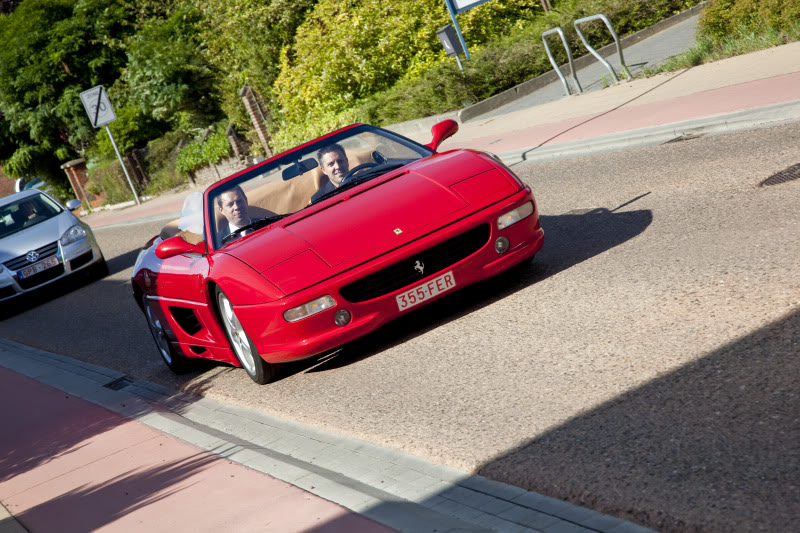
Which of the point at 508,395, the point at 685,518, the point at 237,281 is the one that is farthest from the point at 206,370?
the point at 685,518

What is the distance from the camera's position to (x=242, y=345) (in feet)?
22.9

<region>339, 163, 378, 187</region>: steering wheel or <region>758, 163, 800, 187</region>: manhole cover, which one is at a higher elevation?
<region>339, 163, 378, 187</region>: steering wheel

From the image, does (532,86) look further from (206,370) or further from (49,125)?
(49,125)

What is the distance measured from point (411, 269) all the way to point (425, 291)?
17 cm

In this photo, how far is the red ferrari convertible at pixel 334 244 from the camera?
624 centimetres

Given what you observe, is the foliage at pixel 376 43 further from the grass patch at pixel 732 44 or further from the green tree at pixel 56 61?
the green tree at pixel 56 61

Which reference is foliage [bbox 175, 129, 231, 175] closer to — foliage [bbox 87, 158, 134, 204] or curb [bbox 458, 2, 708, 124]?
foliage [bbox 87, 158, 134, 204]

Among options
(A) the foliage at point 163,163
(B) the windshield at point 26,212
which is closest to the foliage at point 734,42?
(B) the windshield at point 26,212

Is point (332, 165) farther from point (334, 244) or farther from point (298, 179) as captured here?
point (334, 244)

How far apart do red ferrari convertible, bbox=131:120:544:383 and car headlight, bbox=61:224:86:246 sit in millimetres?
9102

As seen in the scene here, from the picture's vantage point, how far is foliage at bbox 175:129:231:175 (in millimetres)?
33906

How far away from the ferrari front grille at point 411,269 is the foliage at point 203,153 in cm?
2796

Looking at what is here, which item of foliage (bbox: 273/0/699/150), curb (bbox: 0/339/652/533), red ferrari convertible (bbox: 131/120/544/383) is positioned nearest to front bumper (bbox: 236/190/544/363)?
red ferrari convertible (bbox: 131/120/544/383)

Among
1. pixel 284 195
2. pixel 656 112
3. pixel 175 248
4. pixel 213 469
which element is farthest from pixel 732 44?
pixel 213 469
